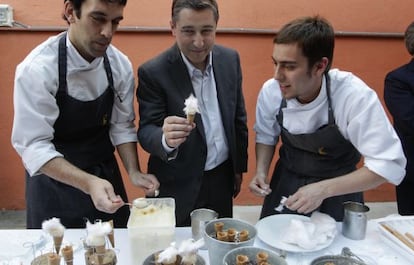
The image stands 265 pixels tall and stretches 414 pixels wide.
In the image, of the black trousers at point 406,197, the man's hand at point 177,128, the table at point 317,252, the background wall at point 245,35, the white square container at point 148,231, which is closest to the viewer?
the white square container at point 148,231

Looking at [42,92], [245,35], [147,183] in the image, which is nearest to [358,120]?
[147,183]

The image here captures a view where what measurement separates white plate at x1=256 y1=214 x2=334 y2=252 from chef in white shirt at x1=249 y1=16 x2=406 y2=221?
10 centimetres

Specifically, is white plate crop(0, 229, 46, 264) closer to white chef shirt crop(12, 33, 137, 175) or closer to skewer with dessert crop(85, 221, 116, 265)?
white chef shirt crop(12, 33, 137, 175)

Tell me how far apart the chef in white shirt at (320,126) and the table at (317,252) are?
18cm

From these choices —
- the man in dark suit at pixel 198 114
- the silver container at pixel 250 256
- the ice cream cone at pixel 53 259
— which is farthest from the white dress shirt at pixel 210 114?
the ice cream cone at pixel 53 259

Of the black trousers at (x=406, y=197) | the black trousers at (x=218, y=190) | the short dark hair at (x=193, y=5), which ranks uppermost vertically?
the short dark hair at (x=193, y=5)

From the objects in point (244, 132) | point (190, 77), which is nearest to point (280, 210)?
point (244, 132)

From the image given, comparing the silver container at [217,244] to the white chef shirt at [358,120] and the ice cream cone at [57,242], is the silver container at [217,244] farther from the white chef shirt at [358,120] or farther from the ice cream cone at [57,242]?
the white chef shirt at [358,120]

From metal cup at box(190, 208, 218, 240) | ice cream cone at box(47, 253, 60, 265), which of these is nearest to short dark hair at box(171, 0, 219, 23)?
metal cup at box(190, 208, 218, 240)

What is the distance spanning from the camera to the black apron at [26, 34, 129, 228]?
1.67m

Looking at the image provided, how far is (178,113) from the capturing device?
1821 mm

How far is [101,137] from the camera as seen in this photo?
1.82 metres

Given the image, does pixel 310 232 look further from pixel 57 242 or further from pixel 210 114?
pixel 57 242

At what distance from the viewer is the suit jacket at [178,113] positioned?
5.89ft
